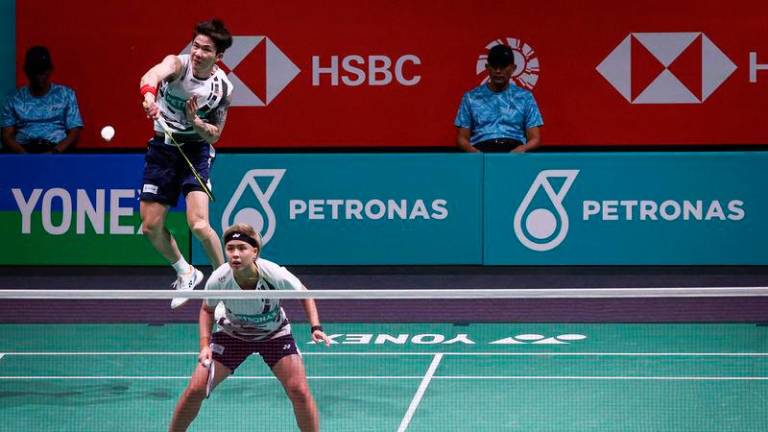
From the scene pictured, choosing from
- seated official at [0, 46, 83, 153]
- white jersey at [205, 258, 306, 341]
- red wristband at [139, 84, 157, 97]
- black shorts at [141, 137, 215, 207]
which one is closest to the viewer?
white jersey at [205, 258, 306, 341]

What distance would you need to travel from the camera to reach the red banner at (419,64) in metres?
12.7

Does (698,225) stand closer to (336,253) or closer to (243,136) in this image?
(336,253)

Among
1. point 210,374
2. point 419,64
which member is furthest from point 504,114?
point 210,374

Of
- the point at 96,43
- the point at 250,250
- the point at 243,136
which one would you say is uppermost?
the point at 96,43

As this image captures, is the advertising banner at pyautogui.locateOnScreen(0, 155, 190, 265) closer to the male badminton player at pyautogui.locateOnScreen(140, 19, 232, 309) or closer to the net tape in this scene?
the male badminton player at pyautogui.locateOnScreen(140, 19, 232, 309)

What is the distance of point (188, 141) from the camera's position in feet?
25.4

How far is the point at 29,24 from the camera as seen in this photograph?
1292 cm

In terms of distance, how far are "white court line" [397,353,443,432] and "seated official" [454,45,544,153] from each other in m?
3.33

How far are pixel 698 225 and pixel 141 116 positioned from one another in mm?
5311

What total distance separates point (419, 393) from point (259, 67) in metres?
6.49

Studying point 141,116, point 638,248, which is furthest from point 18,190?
point 638,248

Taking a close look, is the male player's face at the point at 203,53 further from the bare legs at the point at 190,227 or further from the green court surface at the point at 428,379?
the green court surface at the point at 428,379

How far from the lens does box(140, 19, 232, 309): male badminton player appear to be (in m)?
7.27

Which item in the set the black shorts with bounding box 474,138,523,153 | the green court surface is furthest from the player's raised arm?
the black shorts with bounding box 474,138,523,153
